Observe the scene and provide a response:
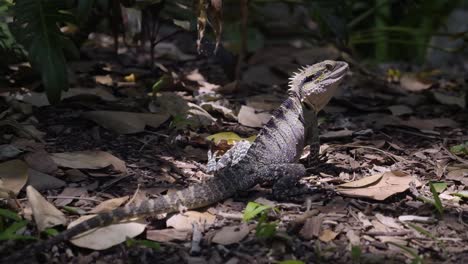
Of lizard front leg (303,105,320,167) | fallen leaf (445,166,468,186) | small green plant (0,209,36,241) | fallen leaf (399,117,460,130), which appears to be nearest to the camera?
small green plant (0,209,36,241)

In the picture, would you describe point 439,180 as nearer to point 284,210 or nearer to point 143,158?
point 284,210

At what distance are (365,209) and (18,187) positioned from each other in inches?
97.3

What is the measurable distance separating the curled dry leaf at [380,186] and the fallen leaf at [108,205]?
1.64m

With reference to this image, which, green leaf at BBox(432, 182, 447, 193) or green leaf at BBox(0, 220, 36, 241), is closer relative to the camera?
green leaf at BBox(0, 220, 36, 241)

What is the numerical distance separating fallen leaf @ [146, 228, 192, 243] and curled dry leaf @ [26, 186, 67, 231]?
1.85 ft

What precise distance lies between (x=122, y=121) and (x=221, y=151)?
0.95 meters

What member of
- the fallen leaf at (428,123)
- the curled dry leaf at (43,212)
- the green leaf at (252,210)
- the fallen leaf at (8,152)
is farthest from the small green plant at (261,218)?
the fallen leaf at (428,123)

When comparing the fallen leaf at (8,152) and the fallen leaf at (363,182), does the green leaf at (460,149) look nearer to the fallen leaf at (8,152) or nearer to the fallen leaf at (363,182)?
the fallen leaf at (363,182)

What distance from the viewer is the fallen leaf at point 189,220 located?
4.02 metres

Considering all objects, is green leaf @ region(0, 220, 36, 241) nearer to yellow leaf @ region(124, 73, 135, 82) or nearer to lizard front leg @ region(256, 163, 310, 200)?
lizard front leg @ region(256, 163, 310, 200)

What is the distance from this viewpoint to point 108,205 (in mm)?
4172

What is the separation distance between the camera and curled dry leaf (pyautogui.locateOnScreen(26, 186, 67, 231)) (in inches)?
149

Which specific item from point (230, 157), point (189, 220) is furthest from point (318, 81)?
point (189, 220)

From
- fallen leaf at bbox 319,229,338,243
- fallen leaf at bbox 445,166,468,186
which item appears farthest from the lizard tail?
fallen leaf at bbox 445,166,468,186
